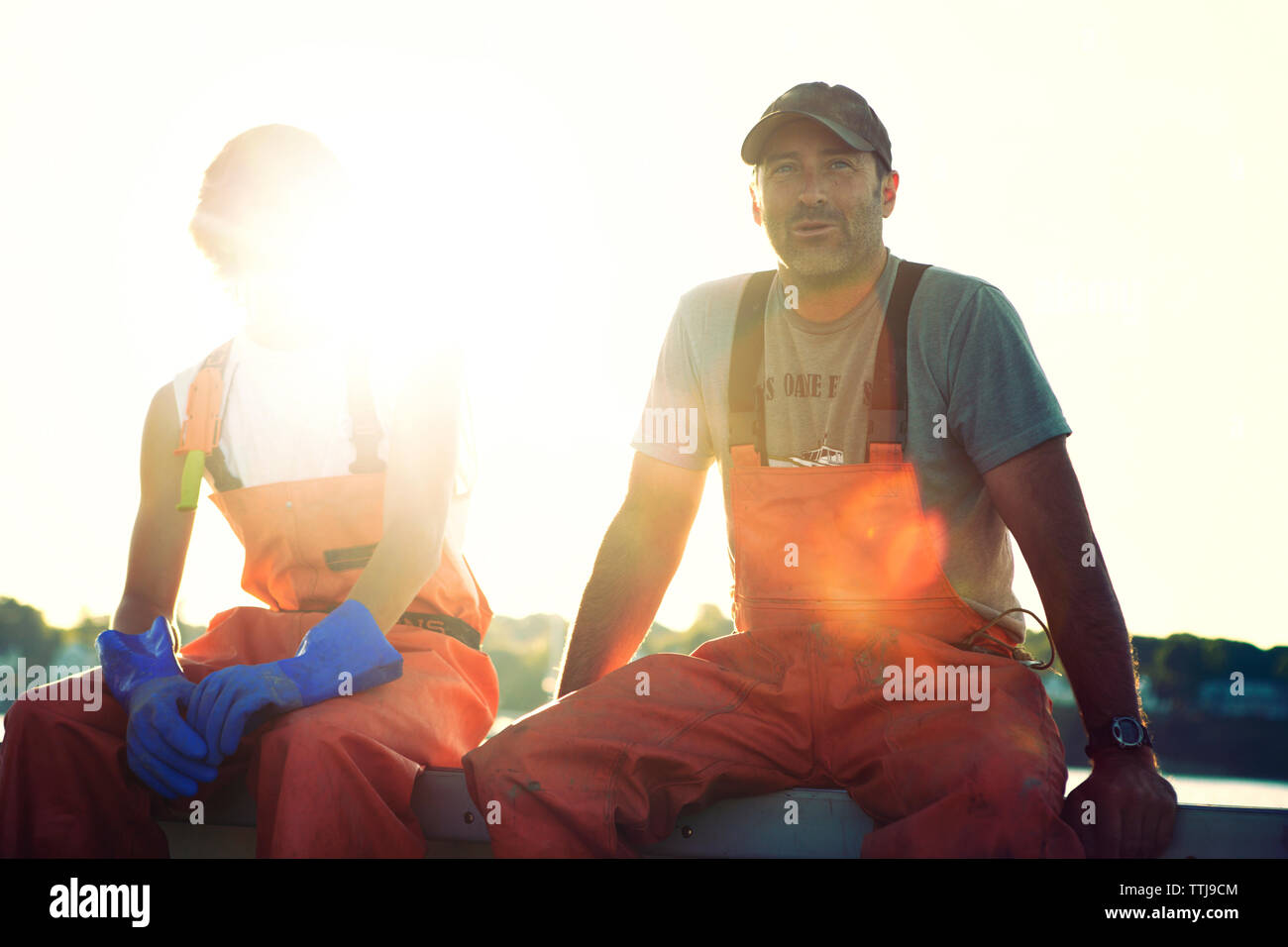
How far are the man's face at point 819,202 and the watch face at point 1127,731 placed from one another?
114cm

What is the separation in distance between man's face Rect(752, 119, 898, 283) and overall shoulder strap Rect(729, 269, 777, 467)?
151mm

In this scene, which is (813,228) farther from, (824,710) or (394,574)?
(394,574)

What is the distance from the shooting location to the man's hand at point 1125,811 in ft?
6.62

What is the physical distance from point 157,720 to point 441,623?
24.8 inches

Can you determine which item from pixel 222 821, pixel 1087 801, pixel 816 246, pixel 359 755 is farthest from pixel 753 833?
pixel 816 246

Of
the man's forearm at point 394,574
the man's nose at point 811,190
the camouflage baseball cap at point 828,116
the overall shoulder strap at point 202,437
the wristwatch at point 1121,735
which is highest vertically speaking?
the camouflage baseball cap at point 828,116

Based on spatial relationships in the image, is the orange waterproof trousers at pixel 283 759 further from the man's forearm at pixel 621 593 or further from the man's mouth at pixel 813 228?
the man's mouth at pixel 813 228

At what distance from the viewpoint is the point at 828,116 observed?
2.74m

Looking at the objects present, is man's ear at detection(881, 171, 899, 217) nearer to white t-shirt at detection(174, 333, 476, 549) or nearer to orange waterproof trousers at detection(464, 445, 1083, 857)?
orange waterproof trousers at detection(464, 445, 1083, 857)
